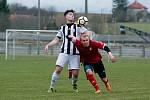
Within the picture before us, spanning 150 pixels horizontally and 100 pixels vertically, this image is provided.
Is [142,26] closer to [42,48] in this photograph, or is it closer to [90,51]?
[42,48]

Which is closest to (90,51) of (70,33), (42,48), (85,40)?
(85,40)

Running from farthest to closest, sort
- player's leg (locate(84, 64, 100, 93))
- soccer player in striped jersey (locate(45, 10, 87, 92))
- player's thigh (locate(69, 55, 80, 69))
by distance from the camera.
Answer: player's thigh (locate(69, 55, 80, 69)), soccer player in striped jersey (locate(45, 10, 87, 92)), player's leg (locate(84, 64, 100, 93))

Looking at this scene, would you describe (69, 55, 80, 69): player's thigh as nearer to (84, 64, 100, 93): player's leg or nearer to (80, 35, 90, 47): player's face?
(84, 64, 100, 93): player's leg

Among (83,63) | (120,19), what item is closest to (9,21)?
(120,19)

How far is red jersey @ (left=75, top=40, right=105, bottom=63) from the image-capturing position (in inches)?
540

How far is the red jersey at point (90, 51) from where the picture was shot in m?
13.7

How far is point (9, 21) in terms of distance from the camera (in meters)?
70.4

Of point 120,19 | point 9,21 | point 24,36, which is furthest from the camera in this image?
point 120,19

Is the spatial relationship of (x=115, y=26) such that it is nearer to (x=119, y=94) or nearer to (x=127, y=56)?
(x=127, y=56)

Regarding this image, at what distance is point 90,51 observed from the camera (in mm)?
13859

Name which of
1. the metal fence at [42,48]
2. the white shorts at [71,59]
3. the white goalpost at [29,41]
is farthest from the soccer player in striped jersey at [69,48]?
the metal fence at [42,48]

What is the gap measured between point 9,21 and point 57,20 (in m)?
15.0

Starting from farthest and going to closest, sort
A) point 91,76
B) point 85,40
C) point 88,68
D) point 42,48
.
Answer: point 42,48, point 88,68, point 91,76, point 85,40

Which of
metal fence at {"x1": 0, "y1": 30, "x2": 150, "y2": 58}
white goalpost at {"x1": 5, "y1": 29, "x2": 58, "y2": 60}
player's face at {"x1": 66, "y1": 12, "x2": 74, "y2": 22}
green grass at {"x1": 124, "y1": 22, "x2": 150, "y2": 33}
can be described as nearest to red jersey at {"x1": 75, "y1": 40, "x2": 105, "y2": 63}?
player's face at {"x1": 66, "y1": 12, "x2": 74, "y2": 22}
